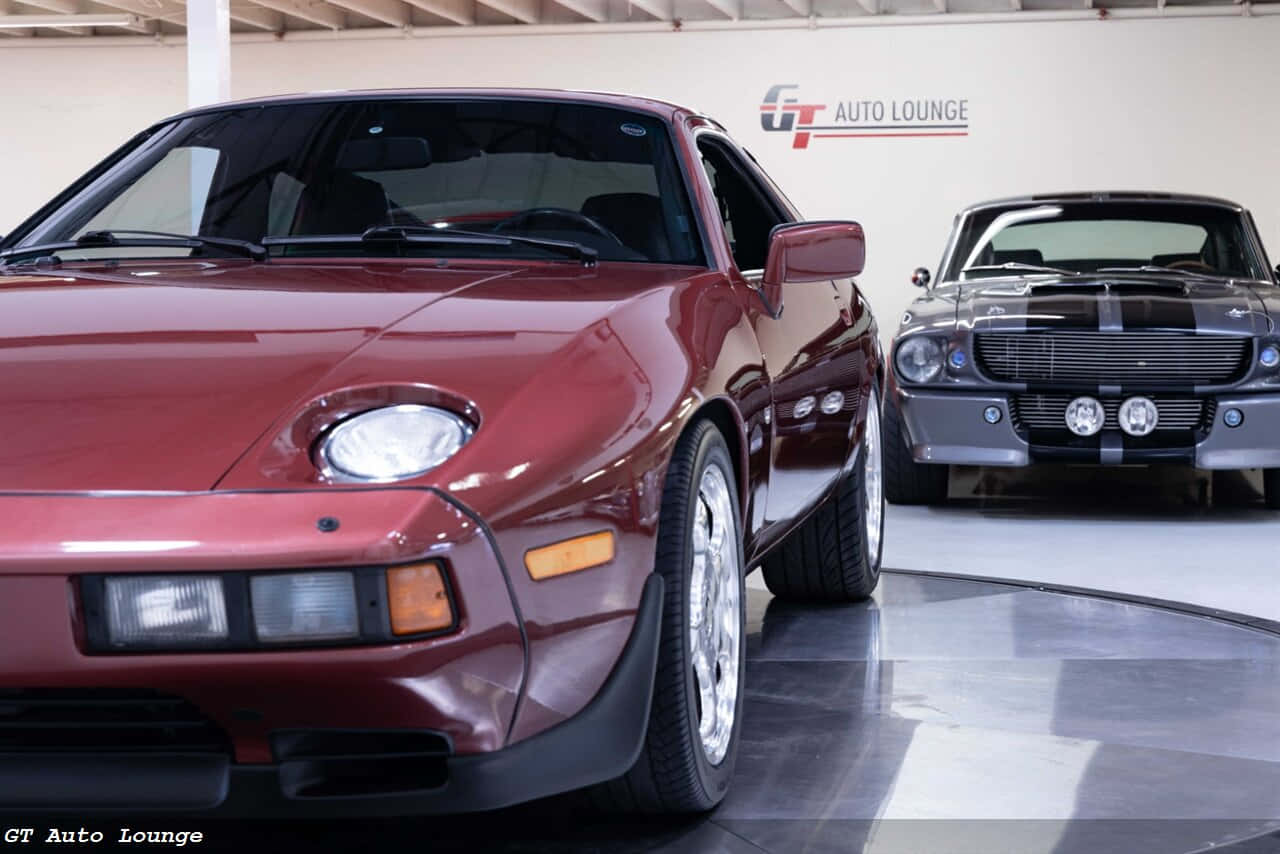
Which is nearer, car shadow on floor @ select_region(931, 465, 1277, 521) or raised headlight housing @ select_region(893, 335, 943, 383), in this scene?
raised headlight housing @ select_region(893, 335, 943, 383)

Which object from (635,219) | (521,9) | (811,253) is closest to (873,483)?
(811,253)

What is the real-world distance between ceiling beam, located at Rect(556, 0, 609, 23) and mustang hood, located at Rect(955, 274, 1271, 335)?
8.64 m

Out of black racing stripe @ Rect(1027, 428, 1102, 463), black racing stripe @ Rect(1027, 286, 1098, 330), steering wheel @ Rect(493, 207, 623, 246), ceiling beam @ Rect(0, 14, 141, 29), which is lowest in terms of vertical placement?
black racing stripe @ Rect(1027, 428, 1102, 463)

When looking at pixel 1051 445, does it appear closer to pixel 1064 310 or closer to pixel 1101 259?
pixel 1064 310

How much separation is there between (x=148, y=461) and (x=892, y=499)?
218 inches

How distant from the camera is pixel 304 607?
1812 mm

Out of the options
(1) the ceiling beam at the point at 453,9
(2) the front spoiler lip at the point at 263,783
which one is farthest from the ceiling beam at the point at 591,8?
(2) the front spoiler lip at the point at 263,783

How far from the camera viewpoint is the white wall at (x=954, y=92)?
14.1 metres

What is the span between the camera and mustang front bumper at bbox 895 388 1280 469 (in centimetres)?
626

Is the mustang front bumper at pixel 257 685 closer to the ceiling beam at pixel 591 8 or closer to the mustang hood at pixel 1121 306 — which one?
the mustang hood at pixel 1121 306

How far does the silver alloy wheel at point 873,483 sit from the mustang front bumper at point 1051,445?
67.4 inches

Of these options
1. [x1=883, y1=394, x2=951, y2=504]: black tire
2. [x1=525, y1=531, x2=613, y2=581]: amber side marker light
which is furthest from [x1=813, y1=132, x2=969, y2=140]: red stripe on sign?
[x1=525, y1=531, x2=613, y2=581]: amber side marker light

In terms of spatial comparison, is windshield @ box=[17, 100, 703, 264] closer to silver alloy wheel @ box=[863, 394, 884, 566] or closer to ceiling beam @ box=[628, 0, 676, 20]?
silver alloy wheel @ box=[863, 394, 884, 566]

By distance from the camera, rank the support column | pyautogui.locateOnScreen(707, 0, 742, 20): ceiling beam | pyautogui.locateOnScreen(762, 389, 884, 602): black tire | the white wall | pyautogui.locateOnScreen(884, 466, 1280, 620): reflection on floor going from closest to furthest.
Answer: pyautogui.locateOnScreen(762, 389, 884, 602): black tire
pyautogui.locateOnScreen(884, 466, 1280, 620): reflection on floor
the support column
the white wall
pyautogui.locateOnScreen(707, 0, 742, 20): ceiling beam
